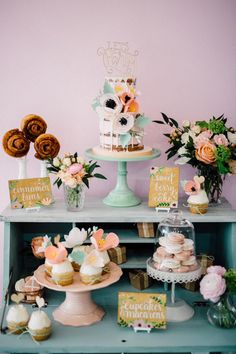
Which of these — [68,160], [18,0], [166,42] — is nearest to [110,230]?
[68,160]

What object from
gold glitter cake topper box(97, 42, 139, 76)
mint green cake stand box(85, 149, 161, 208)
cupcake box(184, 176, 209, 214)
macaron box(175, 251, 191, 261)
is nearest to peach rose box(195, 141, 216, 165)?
cupcake box(184, 176, 209, 214)

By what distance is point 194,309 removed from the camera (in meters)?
2.29

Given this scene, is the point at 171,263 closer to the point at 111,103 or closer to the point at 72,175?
the point at 72,175

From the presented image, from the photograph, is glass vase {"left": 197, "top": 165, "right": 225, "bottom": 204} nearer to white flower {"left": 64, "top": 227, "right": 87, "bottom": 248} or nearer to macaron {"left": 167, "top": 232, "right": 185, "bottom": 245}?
macaron {"left": 167, "top": 232, "right": 185, "bottom": 245}

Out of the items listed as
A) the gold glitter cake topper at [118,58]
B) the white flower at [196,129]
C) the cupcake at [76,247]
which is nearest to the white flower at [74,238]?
the cupcake at [76,247]

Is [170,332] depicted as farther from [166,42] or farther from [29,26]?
[29,26]

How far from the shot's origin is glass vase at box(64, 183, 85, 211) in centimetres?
240

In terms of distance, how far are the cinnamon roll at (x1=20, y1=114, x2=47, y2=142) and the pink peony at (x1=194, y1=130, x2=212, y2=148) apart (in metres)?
0.77

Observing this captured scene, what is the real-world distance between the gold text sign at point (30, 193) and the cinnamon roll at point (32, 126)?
0.23m

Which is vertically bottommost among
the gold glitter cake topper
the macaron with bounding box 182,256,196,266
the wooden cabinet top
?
the macaron with bounding box 182,256,196,266

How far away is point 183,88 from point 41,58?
30.6 inches

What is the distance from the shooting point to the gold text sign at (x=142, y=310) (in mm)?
2059

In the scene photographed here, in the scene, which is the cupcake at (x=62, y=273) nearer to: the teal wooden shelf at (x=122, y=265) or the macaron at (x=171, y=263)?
the teal wooden shelf at (x=122, y=265)

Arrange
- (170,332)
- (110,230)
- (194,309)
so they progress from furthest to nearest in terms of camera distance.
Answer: (110,230)
(194,309)
(170,332)
